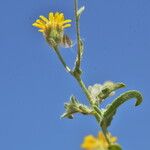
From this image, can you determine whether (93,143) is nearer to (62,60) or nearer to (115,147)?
(115,147)

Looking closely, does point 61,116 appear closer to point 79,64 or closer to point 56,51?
point 79,64

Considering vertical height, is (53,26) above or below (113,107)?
above

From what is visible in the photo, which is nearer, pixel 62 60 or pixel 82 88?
pixel 82 88

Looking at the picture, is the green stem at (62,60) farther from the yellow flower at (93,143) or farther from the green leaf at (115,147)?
the yellow flower at (93,143)

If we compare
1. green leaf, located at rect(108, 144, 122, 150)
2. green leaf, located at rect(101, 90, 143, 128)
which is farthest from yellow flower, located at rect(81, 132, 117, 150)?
green leaf, located at rect(101, 90, 143, 128)

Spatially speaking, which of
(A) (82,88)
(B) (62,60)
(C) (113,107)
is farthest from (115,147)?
(B) (62,60)

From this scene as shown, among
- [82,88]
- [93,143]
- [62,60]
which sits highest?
[62,60]

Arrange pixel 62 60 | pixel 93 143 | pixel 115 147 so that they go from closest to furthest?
pixel 93 143
pixel 115 147
pixel 62 60

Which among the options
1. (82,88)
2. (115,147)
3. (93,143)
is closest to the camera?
(93,143)
